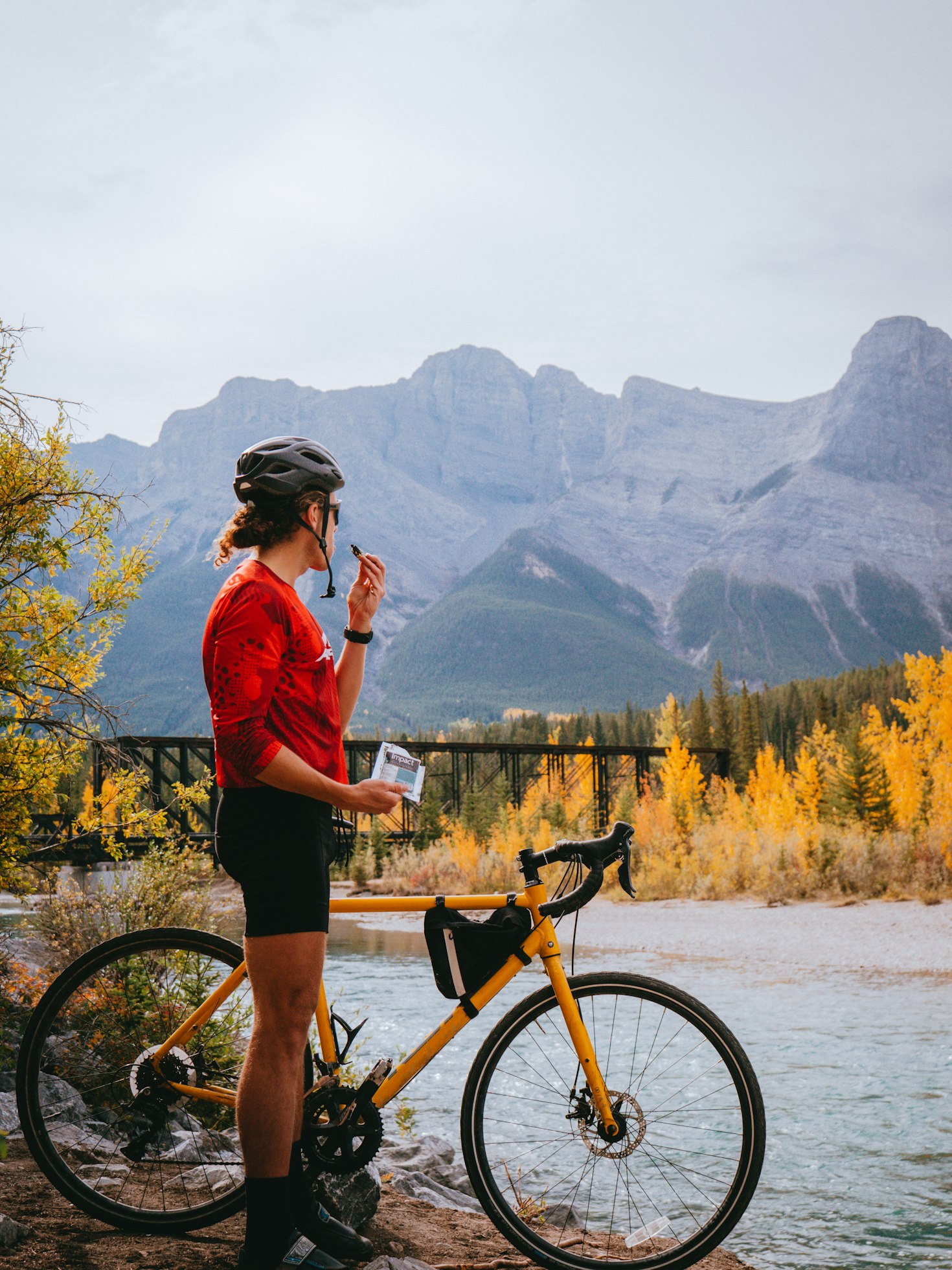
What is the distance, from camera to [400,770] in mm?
2660

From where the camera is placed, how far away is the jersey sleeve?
8.27 ft

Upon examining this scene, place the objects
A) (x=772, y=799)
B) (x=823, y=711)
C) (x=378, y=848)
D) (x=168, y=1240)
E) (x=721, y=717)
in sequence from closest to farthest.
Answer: (x=168, y=1240) → (x=772, y=799) → (x=378, y=848) → (x=721, y=717) → (x=823, y=711)

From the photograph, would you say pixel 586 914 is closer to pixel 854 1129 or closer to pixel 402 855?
pixel 402 855

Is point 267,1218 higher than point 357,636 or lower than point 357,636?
lower

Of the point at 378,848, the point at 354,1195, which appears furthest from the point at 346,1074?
the point at 378,848

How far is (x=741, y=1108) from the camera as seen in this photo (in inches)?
114

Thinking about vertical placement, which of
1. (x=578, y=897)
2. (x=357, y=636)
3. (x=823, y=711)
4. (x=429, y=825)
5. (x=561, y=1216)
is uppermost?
(x=823, y=711)

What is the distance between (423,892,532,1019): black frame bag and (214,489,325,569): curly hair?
1.09 meters

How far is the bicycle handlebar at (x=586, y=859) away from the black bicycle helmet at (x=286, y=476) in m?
0.98

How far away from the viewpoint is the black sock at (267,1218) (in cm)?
265

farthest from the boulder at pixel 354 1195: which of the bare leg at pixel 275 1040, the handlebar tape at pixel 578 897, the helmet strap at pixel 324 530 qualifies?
the helmet strap at pixel 324 530

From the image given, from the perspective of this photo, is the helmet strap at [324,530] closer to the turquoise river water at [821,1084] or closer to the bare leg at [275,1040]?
the bare leg at [275,1040]

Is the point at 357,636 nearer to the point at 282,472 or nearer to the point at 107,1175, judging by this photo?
the point at 282,472

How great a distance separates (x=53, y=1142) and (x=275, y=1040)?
115 cm
